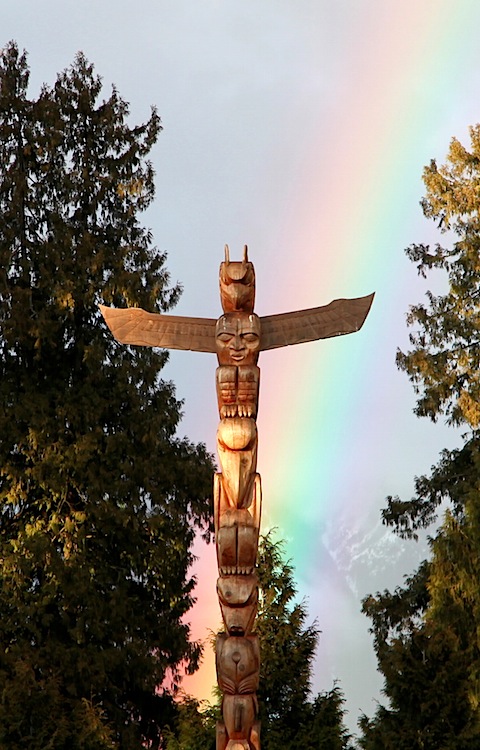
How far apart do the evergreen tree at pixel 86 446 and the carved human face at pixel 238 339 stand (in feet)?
22.0

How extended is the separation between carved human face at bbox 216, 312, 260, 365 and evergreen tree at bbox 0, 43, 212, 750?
22.0ft

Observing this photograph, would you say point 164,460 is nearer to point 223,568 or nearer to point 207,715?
point 207,715

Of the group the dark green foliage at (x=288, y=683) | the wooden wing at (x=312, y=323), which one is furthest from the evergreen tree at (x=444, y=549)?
the wooden wing at (x=312, y=323)

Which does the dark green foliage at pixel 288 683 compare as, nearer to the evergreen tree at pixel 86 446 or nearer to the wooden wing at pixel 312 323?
the evergreen tree at pixel 86 446

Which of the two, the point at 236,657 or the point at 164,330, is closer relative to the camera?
the point at 236,657

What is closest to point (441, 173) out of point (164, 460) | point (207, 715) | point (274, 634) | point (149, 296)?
point (149, 296)

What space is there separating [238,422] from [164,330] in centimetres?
126

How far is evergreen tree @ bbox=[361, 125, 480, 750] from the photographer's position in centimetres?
1491

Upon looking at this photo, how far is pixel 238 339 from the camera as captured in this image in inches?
450

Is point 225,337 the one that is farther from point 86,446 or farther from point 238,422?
point 86,446

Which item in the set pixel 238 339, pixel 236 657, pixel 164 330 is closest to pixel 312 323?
pixel 238 339

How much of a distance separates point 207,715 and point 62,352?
246 inches

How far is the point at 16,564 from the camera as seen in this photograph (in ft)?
56.3

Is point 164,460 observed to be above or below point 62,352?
below
